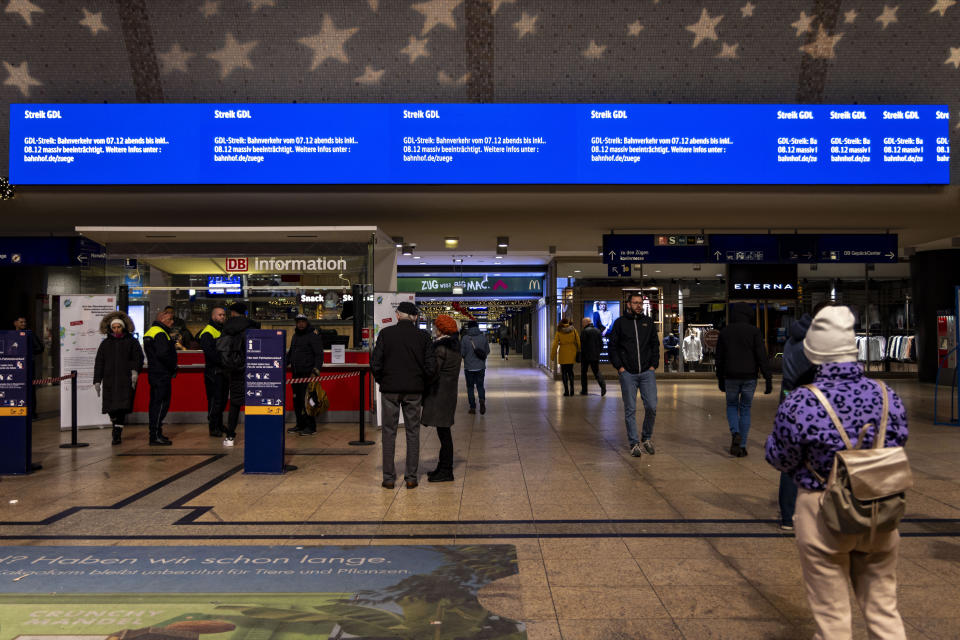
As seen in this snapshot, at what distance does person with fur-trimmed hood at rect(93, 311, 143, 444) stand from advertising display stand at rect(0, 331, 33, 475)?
5.74 feet

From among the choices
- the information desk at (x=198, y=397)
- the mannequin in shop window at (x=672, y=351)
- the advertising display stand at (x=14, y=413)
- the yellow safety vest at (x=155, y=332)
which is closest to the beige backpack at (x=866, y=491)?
the advertising display stand at (x=14, y=413)

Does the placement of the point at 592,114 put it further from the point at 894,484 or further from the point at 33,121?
the point at 894,484

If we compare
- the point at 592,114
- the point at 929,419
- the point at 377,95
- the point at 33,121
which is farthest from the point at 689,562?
the point at 33,121

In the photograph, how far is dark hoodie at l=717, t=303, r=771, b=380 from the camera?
306 inches

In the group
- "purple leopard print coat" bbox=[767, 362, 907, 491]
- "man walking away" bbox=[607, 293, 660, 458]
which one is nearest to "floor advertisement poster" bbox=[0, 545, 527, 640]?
"purple leopard print coat" bbox=[767, 362, 907, 491]

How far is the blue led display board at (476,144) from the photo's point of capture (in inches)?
388

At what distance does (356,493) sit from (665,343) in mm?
16328

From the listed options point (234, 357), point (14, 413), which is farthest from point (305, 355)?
point (14, 413)

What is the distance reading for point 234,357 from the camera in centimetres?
877

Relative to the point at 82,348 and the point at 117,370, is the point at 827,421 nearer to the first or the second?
the point at 117,370

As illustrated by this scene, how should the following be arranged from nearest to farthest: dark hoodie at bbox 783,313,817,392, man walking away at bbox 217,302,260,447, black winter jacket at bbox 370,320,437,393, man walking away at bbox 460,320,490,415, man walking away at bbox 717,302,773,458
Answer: dark hoodie at bbox 783,313,817,392
black winter jacket at bbox 370,320,437,393
man walking away at bbox 717,302,773,458
man walking away at bbox 217,302,260,447
man walking away at bbox 460,320,490,415

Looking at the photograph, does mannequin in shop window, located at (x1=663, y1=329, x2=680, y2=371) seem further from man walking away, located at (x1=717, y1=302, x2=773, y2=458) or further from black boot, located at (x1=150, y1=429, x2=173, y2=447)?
black boot, located at (x1=150, y1=429, x2=173, y2=447)

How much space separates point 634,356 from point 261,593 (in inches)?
201

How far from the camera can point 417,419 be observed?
6.57 metres
